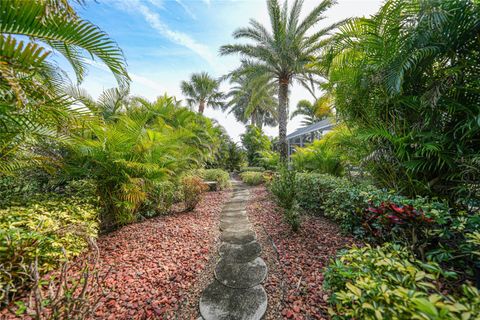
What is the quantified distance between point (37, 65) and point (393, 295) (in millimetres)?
3118

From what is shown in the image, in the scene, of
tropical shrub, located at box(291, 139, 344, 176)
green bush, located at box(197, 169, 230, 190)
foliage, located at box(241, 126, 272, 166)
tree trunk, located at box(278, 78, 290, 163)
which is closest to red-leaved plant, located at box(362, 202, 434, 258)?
tropical shrub, located at box(291, 139, 344, 176)

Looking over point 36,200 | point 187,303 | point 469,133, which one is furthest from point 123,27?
point 469,133

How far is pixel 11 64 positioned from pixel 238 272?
115 inches

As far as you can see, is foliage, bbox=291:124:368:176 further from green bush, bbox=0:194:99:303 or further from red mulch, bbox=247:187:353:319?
green bush, bbox=0:194:99:303

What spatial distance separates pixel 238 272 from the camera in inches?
85.6

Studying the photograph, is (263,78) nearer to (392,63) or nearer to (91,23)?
(392,63)

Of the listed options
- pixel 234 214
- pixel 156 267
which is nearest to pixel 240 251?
pixel 156 267

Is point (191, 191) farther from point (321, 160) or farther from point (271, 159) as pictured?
point (271, 159)

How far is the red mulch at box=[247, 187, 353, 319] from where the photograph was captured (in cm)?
166

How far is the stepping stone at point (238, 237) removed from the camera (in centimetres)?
298

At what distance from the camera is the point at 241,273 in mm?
2150

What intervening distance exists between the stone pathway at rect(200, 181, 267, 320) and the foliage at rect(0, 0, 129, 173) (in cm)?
240

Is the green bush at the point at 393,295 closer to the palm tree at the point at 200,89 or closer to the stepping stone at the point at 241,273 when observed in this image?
the stepping stone at the point at 241,273

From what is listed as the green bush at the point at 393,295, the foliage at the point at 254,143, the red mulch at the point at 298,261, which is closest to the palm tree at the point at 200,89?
the foliage at the point at 254,143
